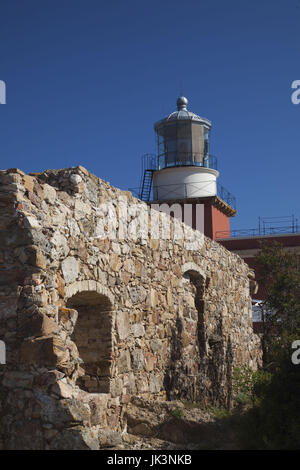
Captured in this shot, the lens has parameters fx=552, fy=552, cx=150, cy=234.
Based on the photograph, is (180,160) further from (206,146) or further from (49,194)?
(49,194)

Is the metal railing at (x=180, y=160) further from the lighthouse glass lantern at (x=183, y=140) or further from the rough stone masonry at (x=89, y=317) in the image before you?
the rough stone masonry at (x=89, y=317)

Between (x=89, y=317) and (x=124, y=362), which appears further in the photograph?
(x=124, y=362)

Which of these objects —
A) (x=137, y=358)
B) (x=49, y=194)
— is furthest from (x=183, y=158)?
(x=49, y=194)

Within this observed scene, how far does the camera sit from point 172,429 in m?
6.39

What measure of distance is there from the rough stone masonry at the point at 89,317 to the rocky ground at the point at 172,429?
16cm

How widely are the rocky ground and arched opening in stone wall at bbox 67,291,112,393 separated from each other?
23.0 inches

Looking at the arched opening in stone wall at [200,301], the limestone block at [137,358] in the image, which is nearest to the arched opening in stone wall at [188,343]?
the arched opening in stone wall at [200,301]

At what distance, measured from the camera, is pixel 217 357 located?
10.0 meters

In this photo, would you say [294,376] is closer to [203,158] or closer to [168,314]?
[168,314]

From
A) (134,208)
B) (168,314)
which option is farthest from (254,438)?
(134,208)

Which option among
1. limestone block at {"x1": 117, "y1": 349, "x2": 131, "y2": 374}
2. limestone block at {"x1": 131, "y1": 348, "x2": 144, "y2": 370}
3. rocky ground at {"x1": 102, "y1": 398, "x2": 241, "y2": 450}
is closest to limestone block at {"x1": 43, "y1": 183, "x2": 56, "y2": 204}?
limestone block at {"x1": 117, "y1": 349, "x2": 131, "y2": 374}

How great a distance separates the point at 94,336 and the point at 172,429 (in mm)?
1401
